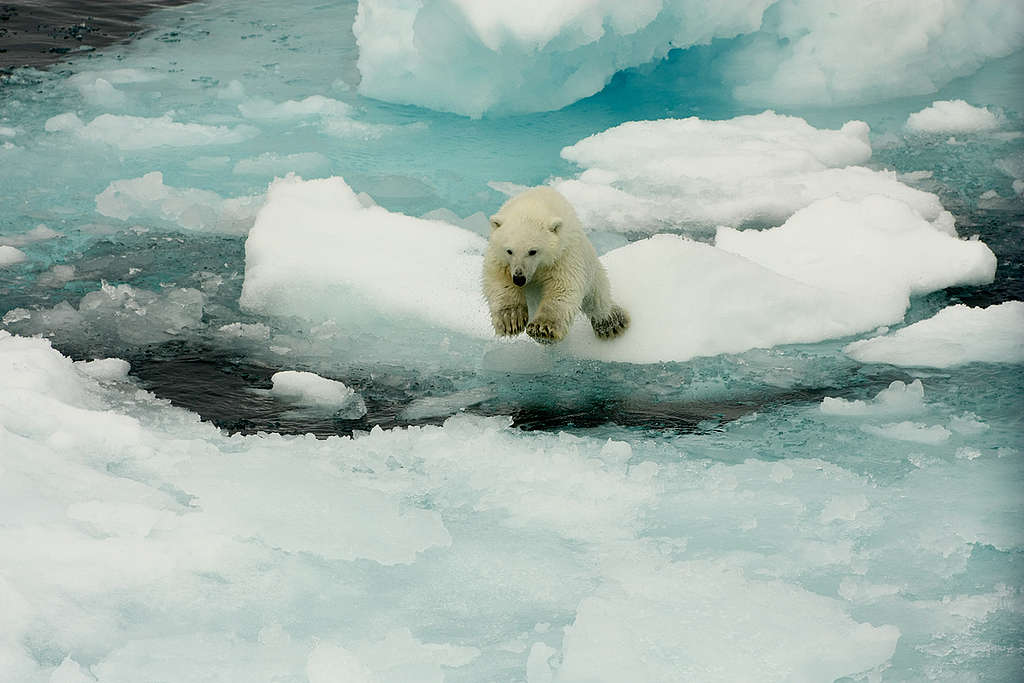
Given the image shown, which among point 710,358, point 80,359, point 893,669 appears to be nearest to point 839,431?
point 710,358

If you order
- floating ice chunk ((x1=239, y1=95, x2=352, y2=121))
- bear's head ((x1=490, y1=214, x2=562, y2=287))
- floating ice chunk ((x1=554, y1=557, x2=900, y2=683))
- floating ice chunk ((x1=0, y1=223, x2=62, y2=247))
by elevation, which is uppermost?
floating ice chunk ((x1=239, y1=95, x2=352, y2=121))

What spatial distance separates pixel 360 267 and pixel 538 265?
135 cm

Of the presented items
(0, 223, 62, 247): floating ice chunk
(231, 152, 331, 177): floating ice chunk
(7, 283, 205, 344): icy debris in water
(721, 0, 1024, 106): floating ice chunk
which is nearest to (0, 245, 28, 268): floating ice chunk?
(0, 223, 62, 247): floating ice chunk

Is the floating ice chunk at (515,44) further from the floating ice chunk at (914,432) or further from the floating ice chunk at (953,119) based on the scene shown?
the floating ice chunk at (914,432)

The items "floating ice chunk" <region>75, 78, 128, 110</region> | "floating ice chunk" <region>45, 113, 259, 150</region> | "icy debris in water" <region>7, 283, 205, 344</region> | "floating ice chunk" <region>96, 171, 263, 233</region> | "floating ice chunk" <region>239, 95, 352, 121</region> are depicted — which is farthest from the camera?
"floating ice chunk" <region>75, 78, 128, 110</region>

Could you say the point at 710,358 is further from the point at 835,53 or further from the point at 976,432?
the point at 835,53

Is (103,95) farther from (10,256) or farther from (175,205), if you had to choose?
(10,256)

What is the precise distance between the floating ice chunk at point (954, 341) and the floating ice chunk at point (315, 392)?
210 centimetres

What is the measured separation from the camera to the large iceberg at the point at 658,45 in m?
7.27

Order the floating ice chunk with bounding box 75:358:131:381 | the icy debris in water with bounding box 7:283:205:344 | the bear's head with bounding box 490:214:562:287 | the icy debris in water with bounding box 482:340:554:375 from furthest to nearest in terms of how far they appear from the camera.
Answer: the icy debris in water with bounding box 7:283:205:344 < the icy debris in water with bounding box 482:340:554:375 < the floating ice chunk with bounding box 75:358:131:381 < the bear's head with bounding box 490:214:562:287

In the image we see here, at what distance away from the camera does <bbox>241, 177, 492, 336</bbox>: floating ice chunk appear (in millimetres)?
5016

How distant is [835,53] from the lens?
812 cm

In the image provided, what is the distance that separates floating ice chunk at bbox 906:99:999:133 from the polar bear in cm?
429

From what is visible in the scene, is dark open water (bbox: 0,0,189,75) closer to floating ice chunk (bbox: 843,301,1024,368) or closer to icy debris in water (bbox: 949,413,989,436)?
floating ice chunk (bbox: 843,301,1024,368)
